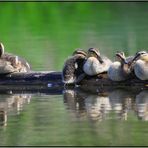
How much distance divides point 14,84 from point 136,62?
2.37 m

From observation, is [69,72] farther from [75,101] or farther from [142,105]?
[142,105]

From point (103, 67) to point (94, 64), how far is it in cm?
23

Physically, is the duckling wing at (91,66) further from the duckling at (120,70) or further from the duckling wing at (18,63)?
the duckling wing at (18,63)

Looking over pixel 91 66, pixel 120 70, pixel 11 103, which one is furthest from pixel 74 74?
pixel 11 103

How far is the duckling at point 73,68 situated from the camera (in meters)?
18.0

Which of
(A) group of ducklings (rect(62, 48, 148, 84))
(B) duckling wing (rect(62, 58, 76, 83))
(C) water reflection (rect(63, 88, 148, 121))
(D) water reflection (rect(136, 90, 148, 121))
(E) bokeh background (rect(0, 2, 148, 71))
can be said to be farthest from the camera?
(E) bokeh background (rect(0, 2, 148, 71))

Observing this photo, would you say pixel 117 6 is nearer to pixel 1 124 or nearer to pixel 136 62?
pixel 136 62

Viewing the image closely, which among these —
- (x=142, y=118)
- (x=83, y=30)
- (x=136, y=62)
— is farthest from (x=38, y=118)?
(x=83, y=30)

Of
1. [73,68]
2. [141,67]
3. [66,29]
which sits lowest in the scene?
[141,67]

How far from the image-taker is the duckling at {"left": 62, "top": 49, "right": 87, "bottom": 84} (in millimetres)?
18016

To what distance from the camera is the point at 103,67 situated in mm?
17953

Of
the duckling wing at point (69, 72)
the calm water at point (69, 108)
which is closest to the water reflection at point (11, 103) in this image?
the calm water at point (69, 108)

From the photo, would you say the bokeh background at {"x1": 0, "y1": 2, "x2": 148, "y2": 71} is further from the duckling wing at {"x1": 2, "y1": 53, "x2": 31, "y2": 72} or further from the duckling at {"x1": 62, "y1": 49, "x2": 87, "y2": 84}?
the duckling at {"x1": 62, "y1": 49, "x2": 87, "y2": 84}

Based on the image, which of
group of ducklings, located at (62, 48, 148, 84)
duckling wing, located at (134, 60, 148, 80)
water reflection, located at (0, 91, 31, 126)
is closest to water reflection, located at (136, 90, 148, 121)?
duckling wing, located at (134, 60, 148, 80)
